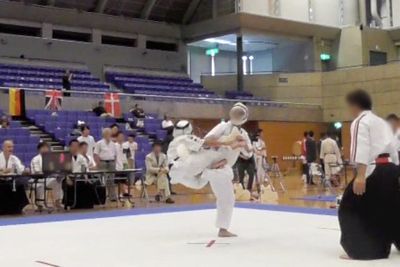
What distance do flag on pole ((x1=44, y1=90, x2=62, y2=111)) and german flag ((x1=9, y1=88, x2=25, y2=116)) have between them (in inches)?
29.6

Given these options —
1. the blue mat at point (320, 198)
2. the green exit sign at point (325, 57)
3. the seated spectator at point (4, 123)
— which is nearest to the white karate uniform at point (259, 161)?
the blue mat at point (320, 198)

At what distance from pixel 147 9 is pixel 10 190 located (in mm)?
16162

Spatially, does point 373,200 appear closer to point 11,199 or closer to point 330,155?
point 11,199

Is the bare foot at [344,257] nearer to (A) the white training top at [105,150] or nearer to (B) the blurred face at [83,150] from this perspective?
(B) the blurred face at [83,150]

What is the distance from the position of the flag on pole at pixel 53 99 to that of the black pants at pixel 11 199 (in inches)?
284

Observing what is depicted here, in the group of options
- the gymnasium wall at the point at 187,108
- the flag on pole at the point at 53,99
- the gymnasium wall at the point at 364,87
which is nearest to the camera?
the flag on pole at the point at 53,99

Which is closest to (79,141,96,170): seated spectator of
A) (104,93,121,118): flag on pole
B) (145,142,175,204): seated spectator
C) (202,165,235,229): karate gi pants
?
(145,142,175,204): seated spectator

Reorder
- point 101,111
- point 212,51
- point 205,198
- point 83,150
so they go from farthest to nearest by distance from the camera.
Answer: point 212,51 < point 101,111 < point 205,198 < point 83,150

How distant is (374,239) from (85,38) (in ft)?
68.9

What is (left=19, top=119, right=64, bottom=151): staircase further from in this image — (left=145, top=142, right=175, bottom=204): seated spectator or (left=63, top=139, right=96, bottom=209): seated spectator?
(left=63, top=139, right=96, bottom=209): seated spectator

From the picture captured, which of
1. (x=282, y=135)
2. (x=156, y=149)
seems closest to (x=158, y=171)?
(x=156, y=149)

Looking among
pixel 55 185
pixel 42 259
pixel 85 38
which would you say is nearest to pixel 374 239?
pixel 42 259

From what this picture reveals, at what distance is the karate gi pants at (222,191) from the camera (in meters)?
6.34

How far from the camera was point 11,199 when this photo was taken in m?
10.2
